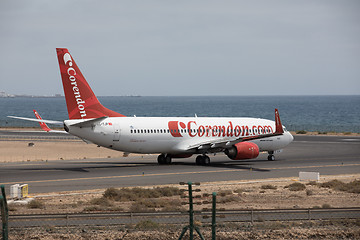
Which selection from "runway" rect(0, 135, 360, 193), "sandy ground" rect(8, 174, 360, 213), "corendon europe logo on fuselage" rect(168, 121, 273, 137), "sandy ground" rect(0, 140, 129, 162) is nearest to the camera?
"sandy ground" rect(8, 174, 360, 213)

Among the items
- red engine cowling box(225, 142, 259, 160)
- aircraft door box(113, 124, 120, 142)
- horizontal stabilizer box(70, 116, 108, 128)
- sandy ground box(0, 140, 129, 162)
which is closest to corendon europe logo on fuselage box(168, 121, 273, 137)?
red engine cowling box(225, 142, 259, 160)

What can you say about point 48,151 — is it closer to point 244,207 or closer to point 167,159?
point 167,159

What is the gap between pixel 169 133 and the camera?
4372 cm

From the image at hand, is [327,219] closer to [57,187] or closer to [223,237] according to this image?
[223,237]

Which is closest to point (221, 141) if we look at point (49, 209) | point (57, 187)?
point (57, 187)

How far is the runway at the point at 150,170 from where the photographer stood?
33.9 metres

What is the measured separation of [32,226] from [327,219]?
10585 millimetres

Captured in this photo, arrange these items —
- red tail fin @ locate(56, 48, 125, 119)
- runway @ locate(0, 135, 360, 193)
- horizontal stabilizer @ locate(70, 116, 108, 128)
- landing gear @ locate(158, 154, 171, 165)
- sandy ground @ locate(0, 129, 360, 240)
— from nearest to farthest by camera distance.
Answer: sandy ground @ locate(0, 129, 360, 240) → runway @ locate(0, 135, 360, 193) → horizontal stabilizer @ locate(70, 116, 108, 128) → red tail fin @ locate(56, 48, 125, 119) → landing gear @ locate(158, 154, 171, 165)

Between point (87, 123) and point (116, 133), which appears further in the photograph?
point (116, 133)

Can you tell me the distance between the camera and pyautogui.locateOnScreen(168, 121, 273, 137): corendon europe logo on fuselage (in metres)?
44.4

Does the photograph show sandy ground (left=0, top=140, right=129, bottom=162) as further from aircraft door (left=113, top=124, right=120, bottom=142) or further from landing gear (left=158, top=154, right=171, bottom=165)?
aircraft door (left=113, top=124, right=120, bottom=142)

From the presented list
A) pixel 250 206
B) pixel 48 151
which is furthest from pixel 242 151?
pixel 48 151

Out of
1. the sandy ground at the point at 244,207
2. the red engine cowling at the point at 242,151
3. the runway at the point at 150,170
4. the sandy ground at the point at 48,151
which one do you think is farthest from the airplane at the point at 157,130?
the sandy ground at the point at 48,151

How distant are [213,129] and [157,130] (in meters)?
5.85
